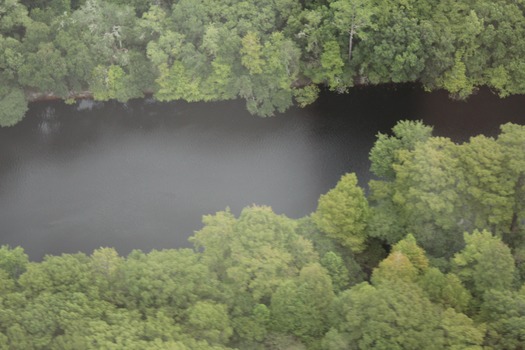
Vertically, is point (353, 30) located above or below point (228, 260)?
above

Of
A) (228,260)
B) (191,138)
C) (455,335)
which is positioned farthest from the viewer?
(191,138)

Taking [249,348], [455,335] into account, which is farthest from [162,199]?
[455,335]

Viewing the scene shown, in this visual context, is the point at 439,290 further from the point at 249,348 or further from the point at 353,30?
the point at 353,30

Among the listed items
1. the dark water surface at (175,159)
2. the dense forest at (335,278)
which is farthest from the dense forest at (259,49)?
the dense forest at (335,278)

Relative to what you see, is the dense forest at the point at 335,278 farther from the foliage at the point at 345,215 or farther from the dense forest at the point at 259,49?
the dense forest at the point at 259,49

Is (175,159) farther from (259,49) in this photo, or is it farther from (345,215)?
(345,215)
